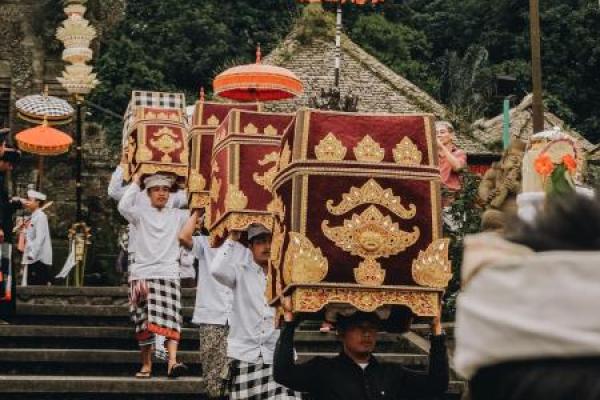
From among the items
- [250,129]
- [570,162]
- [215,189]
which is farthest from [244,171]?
[570,162]

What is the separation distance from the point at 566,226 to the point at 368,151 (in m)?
4.33

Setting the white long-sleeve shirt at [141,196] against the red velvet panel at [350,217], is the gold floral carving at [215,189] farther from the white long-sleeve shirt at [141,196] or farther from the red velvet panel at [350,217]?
the white long-sleeve shirt at [141,196]

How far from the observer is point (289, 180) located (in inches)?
A: 238

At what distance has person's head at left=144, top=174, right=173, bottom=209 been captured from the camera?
35.1ft

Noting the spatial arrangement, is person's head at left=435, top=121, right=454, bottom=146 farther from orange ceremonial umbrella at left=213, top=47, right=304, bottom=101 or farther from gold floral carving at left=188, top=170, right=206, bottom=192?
orange ceremonial umbrella at left=213, top=47, right=304, bottom=101

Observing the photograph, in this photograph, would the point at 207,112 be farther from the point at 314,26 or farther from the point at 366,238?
the point at 314,26

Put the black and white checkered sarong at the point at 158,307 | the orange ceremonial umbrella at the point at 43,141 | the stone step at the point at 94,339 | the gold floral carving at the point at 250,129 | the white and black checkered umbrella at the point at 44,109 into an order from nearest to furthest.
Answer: the gold floral carving at the point at 250,129
the black and white checkered sarong at the point at 158,307
the stone step at the point at 94,339
the orange ceremonial umbrella at the point at 43,141
the white and black checkered umbrella at the point at 44,109

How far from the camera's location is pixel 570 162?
5.84 metres

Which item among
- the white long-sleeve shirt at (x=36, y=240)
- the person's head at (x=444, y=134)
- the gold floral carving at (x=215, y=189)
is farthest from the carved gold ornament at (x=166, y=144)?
the white long-sleeve shirt at (x=36, y=240)

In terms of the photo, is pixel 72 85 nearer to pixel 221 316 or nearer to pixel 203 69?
pixel 221 316

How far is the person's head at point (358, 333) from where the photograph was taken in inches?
226

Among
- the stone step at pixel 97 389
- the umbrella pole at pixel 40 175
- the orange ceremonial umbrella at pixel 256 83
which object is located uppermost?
the orange ceremonial umbrella at pixel 256 83

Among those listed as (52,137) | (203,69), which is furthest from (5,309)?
(203,69)

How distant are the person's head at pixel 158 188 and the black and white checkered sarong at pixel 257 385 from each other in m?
3.29
